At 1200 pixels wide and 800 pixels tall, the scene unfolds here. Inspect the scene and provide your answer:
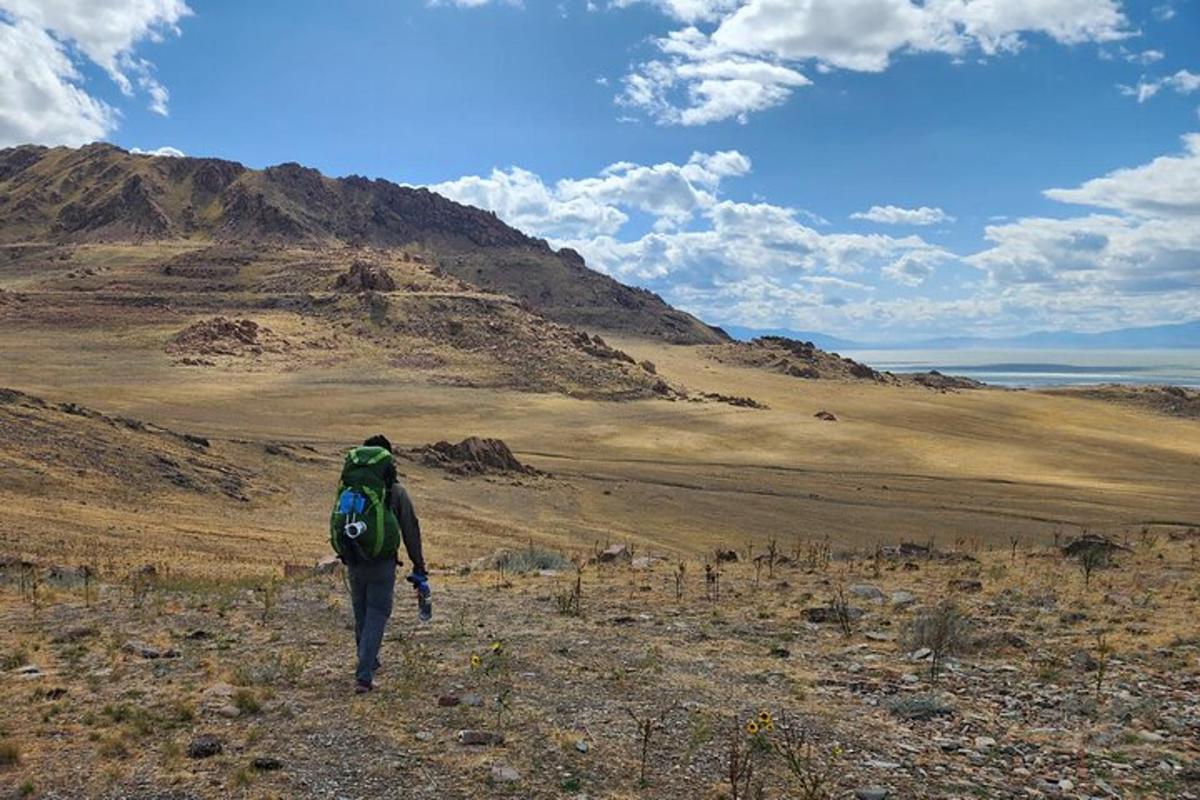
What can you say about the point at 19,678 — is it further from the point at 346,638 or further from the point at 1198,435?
the point at 1198,435

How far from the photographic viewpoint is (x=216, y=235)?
14562 centimetres

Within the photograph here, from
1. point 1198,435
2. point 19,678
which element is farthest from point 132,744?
point 1198,435

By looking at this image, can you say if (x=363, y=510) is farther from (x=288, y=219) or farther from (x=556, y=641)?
(x=288, y=219)

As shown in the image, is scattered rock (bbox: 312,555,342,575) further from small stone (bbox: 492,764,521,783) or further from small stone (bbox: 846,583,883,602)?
small stone (bbox: 492,764,521,783)

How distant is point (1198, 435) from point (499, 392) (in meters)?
52.7

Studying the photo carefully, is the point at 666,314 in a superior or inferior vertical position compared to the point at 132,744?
superior

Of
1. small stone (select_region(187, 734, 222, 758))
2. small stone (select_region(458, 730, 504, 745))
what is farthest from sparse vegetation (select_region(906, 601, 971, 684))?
small stone (select_region(187, 734, 222, 758))

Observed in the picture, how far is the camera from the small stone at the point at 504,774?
17.3 ft

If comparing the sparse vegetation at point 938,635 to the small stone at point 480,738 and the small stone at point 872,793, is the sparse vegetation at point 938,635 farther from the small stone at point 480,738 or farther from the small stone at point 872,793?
the small stone at point 480,738

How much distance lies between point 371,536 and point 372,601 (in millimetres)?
617

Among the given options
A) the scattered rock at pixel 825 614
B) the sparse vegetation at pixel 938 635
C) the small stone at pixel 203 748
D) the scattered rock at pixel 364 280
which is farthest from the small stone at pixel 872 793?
the scattered rock at pixel 364 280

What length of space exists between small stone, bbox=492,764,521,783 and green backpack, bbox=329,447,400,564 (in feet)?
6.53

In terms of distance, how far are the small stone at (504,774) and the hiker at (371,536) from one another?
177cm

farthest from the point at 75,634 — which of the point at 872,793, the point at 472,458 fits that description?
the point at 472,458
